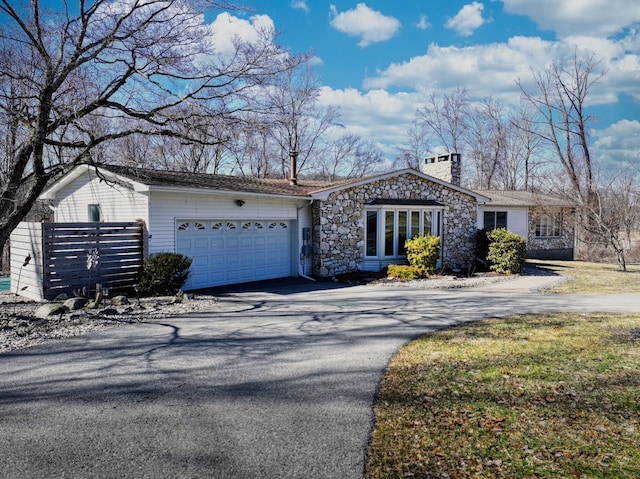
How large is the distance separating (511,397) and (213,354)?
3857 mm

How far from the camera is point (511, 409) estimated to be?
4.45 meters

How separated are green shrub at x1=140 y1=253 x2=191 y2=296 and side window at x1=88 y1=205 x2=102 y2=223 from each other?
3421 millimetres

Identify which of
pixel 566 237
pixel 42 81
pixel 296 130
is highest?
pixel 296 130

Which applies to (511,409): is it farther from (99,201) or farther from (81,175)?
(81,175)

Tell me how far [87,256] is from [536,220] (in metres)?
22.5

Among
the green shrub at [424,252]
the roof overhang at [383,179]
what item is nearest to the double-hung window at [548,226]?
the roof overhang at [383,179]

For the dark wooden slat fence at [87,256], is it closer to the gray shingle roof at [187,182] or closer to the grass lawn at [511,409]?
the gray shingle roof at [187,182]

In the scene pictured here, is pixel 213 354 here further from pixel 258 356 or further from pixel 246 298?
pixel 246 298

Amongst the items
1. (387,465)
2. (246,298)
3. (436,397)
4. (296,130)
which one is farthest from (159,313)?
(296,130)

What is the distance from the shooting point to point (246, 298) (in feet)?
36.9

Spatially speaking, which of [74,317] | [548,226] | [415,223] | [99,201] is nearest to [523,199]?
[548,226]

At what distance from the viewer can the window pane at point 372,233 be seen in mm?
16047

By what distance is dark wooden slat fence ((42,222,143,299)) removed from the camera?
10.3 meters

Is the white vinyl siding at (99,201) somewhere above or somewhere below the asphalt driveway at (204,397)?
above
